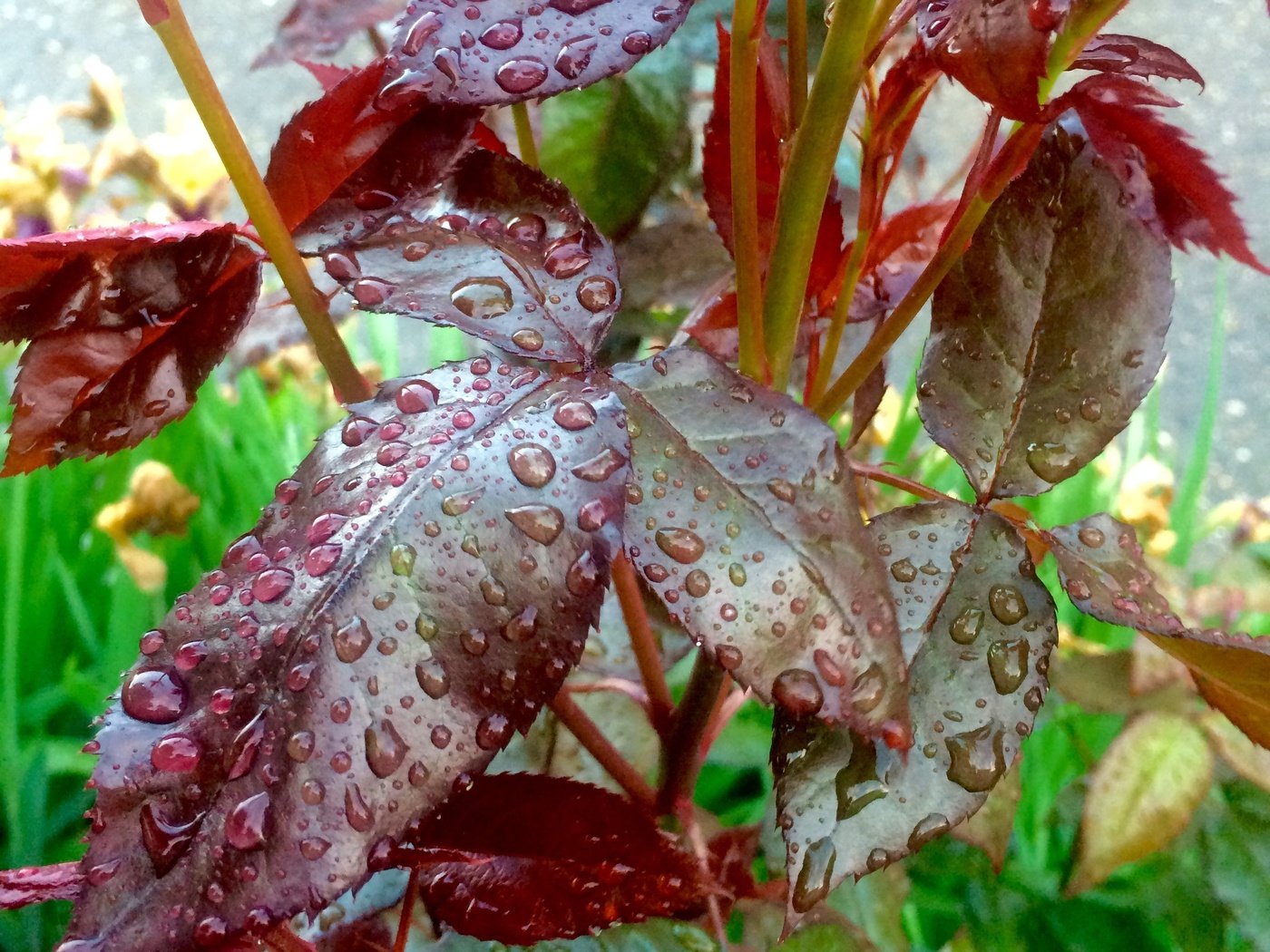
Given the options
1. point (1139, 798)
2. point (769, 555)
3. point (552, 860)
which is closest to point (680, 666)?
point (1139, 798)

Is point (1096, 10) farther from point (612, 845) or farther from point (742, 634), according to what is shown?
point (612, 845)

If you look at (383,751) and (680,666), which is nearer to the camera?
(383,751)

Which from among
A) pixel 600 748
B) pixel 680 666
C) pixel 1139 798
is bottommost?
pixel 680 666

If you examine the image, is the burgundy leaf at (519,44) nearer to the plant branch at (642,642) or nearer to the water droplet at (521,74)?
the water droplet at (521,74)

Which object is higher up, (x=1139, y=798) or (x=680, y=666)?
(x=1139, y=798)

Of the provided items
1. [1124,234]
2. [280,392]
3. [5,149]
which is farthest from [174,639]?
[280,392]

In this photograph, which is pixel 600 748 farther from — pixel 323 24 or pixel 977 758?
pixel 323 24
